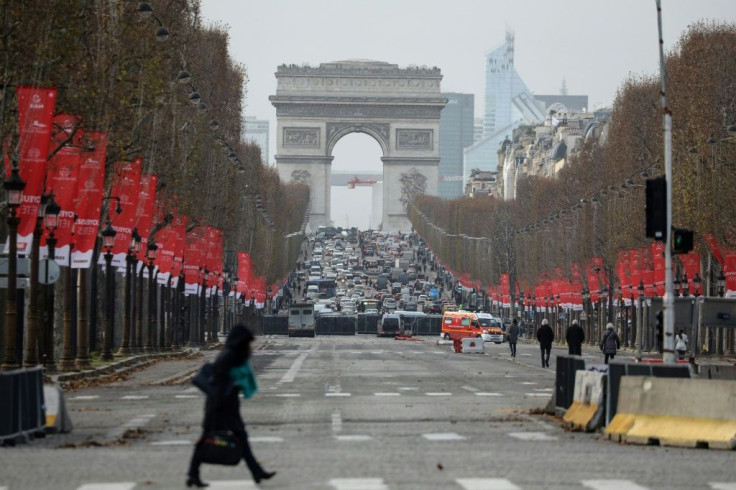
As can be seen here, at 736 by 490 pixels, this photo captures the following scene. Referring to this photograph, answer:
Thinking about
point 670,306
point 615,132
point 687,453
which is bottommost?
point 687,453

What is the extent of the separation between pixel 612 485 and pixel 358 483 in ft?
7.67

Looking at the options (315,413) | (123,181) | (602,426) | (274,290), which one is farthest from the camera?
(274,290)

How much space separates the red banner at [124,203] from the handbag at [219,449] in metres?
34.0

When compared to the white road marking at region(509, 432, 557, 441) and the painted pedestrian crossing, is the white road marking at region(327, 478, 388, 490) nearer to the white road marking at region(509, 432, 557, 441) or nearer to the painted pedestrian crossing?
Answer: the painted pedestrian crossing

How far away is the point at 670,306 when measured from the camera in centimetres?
2959

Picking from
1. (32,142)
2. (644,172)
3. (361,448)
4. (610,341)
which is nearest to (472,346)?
(644,172)

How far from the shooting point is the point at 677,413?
23125 millimetres

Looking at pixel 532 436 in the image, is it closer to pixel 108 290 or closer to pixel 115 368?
pixel 115 368

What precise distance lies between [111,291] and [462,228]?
140873 millimetres

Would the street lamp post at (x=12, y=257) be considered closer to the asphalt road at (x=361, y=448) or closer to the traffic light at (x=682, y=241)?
the asphalt road at (x=361, y=448)

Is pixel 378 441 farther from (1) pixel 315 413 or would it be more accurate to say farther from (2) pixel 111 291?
(2) pixel 111 291

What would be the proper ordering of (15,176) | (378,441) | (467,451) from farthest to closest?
(15,176)
(378,441)
(467,451)

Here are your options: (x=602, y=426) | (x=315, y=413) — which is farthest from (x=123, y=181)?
(x=602, y=426)

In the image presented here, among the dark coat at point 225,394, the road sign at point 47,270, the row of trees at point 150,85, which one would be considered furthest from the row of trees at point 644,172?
the dark coat at point 225,394
